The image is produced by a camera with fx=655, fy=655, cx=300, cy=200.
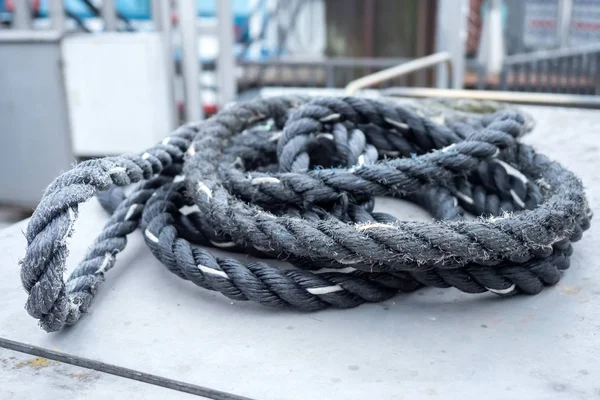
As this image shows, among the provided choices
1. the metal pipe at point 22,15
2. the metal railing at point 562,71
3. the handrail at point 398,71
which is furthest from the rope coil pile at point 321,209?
the metal railing at point 562,71

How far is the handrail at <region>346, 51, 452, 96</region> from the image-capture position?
302cm

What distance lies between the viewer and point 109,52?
3859 mm

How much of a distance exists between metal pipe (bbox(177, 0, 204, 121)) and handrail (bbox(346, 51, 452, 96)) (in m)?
0.97

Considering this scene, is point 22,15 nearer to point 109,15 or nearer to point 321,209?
point 109,15

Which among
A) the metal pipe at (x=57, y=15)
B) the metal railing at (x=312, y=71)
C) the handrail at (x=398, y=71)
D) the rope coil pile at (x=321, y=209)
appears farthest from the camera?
the metal railing at (x=312, y=71)

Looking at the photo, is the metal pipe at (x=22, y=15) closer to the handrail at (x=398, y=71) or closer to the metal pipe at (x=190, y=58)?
the metal pipe at (x=190, y=58)

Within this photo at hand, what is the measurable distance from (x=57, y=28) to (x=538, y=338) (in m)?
3.60

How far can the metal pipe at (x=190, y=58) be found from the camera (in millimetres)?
3947

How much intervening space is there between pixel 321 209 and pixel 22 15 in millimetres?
3374

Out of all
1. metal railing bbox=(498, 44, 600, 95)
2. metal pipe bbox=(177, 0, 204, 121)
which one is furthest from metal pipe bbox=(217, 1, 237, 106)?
metal railing bbox=(498, 44, 600, 95)

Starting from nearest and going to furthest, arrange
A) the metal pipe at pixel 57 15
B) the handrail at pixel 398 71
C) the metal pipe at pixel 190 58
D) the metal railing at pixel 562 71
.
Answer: the handrail at pixel 398 71, the metal pipe at pixel 57 15, the metal pipe at pixel 190 58, the metal railing at pixel 562 71

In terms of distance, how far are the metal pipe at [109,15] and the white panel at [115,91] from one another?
14 centimetres

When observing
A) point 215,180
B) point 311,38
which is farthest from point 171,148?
point 311,38

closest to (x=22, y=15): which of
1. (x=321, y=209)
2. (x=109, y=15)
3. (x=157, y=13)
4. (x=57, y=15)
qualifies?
(x=57, y=15)
